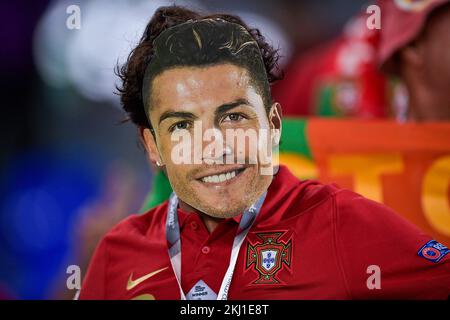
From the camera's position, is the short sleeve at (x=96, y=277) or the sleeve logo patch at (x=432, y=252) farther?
the short sleeve at (x=96, y=277)

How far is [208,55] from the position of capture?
130 cm

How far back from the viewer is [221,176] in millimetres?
1329

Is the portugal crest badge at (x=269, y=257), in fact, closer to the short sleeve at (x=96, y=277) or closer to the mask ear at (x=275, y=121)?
the mask ear at (x=275, y=121)

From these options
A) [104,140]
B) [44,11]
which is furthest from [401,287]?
[104,140]

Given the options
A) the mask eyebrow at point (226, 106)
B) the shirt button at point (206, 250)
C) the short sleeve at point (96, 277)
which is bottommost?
the short sleeve at point (96, 277)

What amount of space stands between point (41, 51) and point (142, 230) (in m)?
1.68

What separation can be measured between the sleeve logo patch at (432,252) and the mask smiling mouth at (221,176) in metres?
0.32

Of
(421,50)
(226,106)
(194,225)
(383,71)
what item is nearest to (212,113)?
(226,106)

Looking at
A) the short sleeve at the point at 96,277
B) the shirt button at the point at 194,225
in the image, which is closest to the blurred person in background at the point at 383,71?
the shirt button at the point at 194,225

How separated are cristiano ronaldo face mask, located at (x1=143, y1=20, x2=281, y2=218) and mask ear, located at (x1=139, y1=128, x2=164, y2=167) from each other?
2cm

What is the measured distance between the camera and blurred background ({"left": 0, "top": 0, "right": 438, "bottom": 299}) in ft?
5.18

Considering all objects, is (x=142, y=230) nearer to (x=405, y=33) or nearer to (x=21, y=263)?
(x=21, y=263)

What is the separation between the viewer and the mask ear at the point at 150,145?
4.54 feet

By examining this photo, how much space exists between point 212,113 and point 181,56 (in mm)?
107
